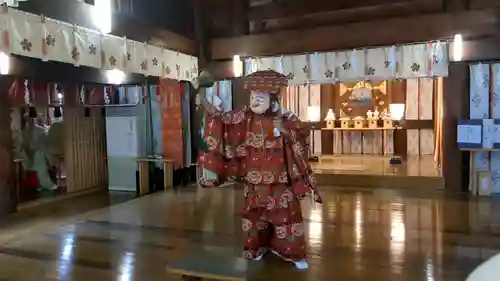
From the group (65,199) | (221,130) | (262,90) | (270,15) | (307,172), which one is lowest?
(65,199)

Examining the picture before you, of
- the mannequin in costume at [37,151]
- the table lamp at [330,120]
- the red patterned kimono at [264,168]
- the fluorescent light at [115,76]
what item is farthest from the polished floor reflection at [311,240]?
the table lamp at [330,120]

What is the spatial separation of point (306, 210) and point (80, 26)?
3.64 m

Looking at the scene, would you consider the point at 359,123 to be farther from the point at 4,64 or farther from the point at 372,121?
the point at 4,64

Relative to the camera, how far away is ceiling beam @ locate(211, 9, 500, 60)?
6406 mm

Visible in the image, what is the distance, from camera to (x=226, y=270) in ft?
11.3

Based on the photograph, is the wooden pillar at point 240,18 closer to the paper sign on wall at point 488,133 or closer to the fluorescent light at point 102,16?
the fluorescent light at point 102,16

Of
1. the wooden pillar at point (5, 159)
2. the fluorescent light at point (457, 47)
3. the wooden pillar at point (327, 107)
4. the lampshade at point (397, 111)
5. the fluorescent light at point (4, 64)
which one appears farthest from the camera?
the wooden pillar at point (327, 107)

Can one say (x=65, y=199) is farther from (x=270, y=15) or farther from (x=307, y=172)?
(x=307, y=172)

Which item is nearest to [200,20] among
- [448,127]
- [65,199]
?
[65,199]

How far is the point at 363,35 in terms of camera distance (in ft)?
22.9

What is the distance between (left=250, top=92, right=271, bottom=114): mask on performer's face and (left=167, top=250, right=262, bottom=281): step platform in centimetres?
123

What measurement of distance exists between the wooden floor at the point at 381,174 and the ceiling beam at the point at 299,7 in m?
2.79

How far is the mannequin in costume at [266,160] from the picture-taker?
3.55m

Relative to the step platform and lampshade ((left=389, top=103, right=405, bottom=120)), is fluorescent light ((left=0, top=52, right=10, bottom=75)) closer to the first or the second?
the step platform
